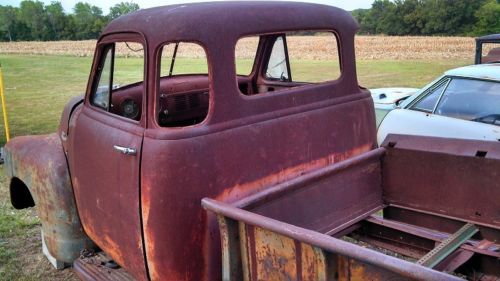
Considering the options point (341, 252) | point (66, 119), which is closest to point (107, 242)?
point (66, 119)

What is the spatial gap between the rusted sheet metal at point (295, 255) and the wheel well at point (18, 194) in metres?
2.27

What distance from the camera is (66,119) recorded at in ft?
11.1

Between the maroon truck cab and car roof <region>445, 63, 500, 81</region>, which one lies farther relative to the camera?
car roof <region>445, 63, 500, 81</region>

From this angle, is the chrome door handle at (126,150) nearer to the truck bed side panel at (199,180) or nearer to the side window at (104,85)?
the truck bed side panel at (199,180)

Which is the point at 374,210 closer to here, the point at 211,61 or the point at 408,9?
the point at 211,61

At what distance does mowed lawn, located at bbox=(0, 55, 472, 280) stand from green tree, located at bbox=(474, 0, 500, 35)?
117ft

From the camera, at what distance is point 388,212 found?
3.49m

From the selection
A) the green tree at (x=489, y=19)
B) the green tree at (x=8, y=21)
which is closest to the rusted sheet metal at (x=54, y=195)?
the green tree at (x=489, y=19)

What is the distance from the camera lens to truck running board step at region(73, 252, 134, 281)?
3051 millimetres

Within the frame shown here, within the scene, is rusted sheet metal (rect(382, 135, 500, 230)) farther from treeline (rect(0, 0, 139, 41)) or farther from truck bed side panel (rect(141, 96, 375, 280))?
treeline (rect(0, 0, 139, 41))

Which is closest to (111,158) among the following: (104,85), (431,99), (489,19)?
(104,85)

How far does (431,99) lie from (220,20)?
4.02 metres

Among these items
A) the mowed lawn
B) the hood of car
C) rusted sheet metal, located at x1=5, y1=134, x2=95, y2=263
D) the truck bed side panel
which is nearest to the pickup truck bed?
the truck bed side panel

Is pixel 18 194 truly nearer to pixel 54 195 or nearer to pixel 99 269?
pixel 54 195
